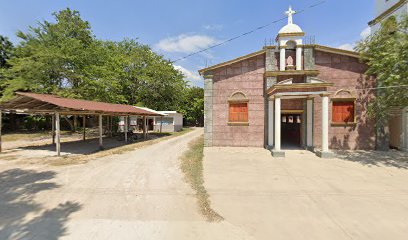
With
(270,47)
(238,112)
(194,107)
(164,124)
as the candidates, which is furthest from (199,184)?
(194,107)

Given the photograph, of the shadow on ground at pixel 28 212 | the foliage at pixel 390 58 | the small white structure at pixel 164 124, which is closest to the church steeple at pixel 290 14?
the foliage at pixel 390 58

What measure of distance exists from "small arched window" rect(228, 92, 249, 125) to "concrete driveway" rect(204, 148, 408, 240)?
3856mm

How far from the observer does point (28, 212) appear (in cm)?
479

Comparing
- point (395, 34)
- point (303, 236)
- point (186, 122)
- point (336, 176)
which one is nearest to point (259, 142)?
point (336, 176)

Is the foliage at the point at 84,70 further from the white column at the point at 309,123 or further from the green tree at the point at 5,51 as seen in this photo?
the white column at the point at 309,123

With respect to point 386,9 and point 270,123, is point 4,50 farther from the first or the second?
point 386,9

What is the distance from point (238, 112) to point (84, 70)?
793 inches

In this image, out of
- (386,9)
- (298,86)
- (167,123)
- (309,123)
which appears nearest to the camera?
(298,86)

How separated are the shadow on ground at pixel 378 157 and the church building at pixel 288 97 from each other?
1.02 metres

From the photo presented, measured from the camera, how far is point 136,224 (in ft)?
14.0

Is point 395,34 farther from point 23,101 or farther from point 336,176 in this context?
point 23,101

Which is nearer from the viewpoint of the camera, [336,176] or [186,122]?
[336,176]

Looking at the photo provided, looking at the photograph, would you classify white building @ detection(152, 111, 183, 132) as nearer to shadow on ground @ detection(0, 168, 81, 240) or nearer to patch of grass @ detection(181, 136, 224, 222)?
patch of grass @ detection(181, 136, 224, 222)

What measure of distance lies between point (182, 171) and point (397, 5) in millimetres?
20553
